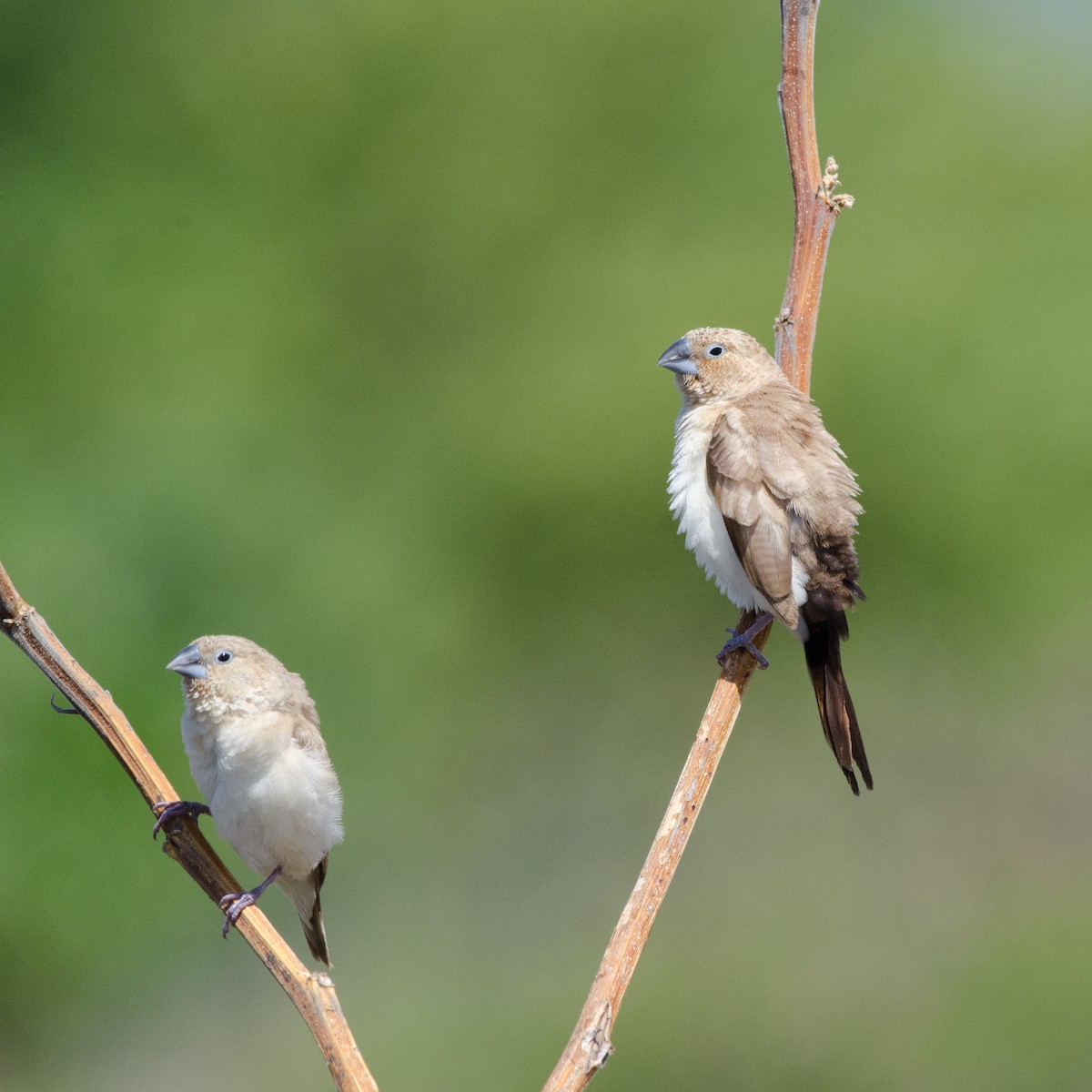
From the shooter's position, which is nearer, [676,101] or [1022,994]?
[1022,994]

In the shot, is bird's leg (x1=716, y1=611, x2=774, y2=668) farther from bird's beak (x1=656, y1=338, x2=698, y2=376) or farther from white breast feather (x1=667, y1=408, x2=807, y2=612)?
bird's beak (x1=656, y1=338, x2=698, y2=376)

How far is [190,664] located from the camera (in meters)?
3.71

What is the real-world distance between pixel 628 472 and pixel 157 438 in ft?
15.3

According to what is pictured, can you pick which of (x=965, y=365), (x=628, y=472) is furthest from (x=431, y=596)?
(x=965, y=365)

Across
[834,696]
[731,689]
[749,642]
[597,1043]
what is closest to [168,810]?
[597,1043]

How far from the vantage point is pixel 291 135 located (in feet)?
48.1

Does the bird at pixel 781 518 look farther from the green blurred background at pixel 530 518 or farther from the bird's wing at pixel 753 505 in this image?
the green blurred background at pixel 530 518

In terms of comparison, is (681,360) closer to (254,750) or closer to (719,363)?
(719,363)

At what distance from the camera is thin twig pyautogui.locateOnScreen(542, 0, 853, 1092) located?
2.25 metres

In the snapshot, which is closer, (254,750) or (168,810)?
(168,810)

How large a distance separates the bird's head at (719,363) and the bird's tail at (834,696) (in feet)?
2.60

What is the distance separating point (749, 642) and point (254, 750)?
1.44 m

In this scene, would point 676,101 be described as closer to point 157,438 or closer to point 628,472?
point 628,472

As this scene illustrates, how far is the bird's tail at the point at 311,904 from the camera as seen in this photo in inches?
166
